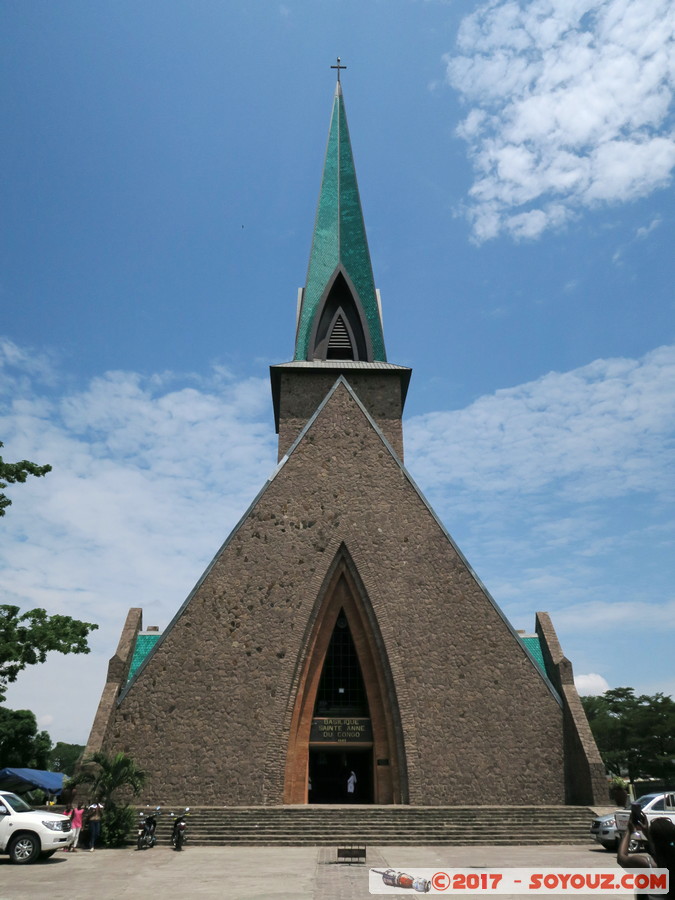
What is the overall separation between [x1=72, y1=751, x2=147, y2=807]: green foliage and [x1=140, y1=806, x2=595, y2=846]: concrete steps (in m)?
1.22

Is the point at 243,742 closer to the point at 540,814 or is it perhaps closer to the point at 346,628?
the point at 346,628

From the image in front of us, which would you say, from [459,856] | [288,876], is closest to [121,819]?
[288,876]

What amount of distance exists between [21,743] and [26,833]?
26.5 m

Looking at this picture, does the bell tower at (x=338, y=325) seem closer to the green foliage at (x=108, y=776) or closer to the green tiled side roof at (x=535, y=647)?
the green tiled side roof at (x=535, y=647)

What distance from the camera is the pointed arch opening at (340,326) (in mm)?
29969

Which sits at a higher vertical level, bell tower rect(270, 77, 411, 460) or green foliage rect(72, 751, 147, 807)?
bell tower rect(270, 77, 411, 460)

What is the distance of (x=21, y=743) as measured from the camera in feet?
117

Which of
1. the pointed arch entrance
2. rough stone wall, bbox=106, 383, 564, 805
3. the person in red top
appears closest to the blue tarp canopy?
rough stone wall, bbox=106, 383, 564, 805

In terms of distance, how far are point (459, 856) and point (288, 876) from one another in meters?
4.04

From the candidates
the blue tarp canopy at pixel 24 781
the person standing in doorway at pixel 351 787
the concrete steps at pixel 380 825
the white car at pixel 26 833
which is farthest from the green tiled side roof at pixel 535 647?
the blue tarp canopy at pixel 24 781

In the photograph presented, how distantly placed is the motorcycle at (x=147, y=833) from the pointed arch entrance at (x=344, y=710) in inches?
166

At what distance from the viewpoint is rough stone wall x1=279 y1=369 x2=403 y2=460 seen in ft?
90.2

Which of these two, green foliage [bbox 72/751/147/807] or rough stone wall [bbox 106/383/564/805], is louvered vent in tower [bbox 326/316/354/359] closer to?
rough stone wall [bbox 106/383/564/805]

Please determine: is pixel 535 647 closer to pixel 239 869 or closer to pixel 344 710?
pixel 344 710
